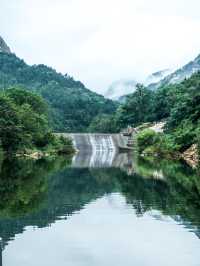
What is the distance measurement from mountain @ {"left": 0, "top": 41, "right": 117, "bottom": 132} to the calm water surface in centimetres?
7287

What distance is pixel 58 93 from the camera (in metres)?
145

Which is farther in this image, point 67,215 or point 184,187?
point 184,187

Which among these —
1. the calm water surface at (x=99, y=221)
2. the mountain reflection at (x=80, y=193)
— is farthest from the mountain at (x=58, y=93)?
the calm water surface at (x=99, y=221)

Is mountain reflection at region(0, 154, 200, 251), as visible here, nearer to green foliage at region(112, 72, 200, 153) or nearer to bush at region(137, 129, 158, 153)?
green foliage at region(112, 72, 200, 153)

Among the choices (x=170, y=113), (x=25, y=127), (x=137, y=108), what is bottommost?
Result: (x=25, y=127)

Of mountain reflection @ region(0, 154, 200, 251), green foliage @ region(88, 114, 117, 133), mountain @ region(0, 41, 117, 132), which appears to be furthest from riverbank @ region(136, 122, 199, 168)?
green foliage @ region(88, 114, 117, 133)

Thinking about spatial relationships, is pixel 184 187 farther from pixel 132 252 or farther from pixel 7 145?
pixel 7 145

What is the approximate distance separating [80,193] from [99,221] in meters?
8.73

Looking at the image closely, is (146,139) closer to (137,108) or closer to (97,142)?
(97,142)

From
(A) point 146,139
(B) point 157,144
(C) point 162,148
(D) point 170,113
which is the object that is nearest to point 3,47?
(D) point 170,113

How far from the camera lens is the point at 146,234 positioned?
18734 mm

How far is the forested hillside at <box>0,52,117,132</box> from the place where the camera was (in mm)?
129500

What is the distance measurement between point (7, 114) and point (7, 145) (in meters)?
3.43

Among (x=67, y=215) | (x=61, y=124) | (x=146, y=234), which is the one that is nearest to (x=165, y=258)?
(x=146, y=234)
